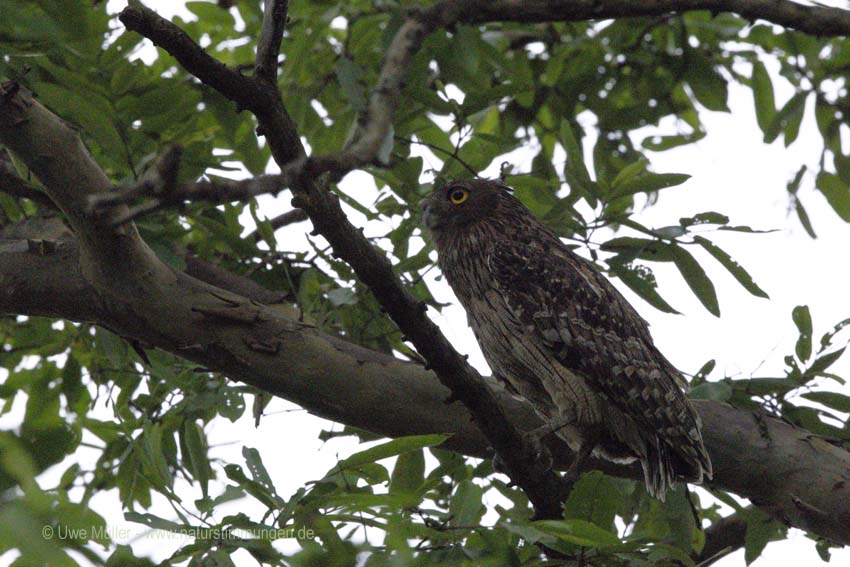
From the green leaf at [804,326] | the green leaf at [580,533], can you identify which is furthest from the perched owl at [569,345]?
the green leaf at [580,533]

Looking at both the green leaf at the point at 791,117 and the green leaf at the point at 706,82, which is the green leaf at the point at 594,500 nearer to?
the green leaf at the point at 791,117

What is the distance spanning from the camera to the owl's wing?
124 inches

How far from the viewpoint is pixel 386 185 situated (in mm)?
3873

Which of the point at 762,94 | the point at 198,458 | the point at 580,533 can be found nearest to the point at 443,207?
the point at 198,458

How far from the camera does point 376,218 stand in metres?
3.59

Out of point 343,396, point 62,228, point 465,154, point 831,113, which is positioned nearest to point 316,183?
point 343,396

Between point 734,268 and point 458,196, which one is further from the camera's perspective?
point 458,196

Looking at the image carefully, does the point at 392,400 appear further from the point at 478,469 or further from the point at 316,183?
the point at 316,183

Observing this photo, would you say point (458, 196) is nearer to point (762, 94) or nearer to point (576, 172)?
point (576, 172)

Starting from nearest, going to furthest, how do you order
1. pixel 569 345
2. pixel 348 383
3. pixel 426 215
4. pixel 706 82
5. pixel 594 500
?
pixel 594 500
pixel 348 383
pixel 569 345
pixel 426 215
pixel 706 82

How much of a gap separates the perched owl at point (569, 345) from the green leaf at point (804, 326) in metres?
0.41

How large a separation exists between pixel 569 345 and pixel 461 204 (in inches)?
29.6

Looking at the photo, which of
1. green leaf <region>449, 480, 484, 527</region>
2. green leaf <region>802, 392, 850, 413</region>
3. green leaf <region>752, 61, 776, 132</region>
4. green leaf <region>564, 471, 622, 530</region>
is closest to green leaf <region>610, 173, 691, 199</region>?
green leaf <region>802, 392, 850, 413</region>

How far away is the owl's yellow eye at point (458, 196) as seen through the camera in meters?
3.74
